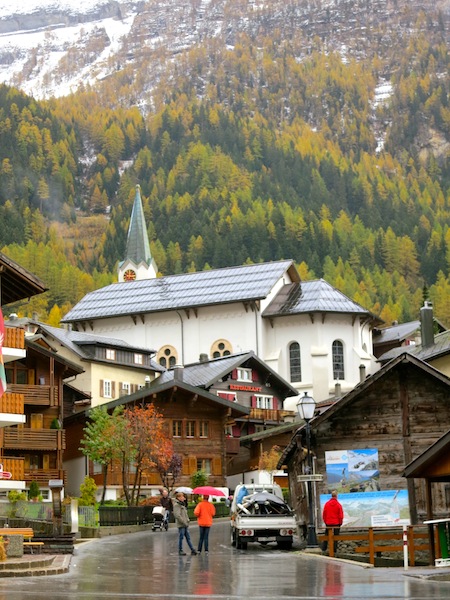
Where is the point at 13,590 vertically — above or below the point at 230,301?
below

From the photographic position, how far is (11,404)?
153 ft

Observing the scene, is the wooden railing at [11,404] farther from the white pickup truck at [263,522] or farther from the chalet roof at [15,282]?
the white pickup truck at [263,522]

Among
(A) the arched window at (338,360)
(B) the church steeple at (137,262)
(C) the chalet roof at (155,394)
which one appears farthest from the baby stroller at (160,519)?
(B) the church steeple at (137,262)

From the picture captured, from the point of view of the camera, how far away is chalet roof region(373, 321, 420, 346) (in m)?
114

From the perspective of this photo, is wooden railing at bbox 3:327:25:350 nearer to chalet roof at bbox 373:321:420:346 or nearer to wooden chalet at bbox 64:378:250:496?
wooden chalet at bbox 64:378:250:496

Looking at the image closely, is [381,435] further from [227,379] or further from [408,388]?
[227,379]

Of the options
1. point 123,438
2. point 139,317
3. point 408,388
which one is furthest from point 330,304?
point 408,388

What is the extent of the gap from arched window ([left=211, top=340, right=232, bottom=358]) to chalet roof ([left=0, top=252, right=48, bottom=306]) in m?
55.3

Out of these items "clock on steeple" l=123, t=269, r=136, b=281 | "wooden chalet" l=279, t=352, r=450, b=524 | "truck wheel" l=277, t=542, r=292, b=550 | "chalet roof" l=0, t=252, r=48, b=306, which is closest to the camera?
"truck wheel" l=277, t=542, r=292, b=550

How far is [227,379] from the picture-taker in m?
85.9

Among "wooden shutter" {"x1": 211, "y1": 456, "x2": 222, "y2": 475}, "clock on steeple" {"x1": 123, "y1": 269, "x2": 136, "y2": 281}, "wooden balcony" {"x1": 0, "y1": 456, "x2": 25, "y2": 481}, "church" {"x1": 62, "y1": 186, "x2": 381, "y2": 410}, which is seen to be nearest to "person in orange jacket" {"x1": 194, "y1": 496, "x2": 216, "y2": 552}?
"wooden balcony" {"x1": 0, "y1": 456, "x2": 25, "y2": 481}

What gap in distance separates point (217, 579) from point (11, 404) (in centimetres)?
2325

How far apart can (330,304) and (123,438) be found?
146ft

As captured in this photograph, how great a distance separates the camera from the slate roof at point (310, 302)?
103306 millimetres
